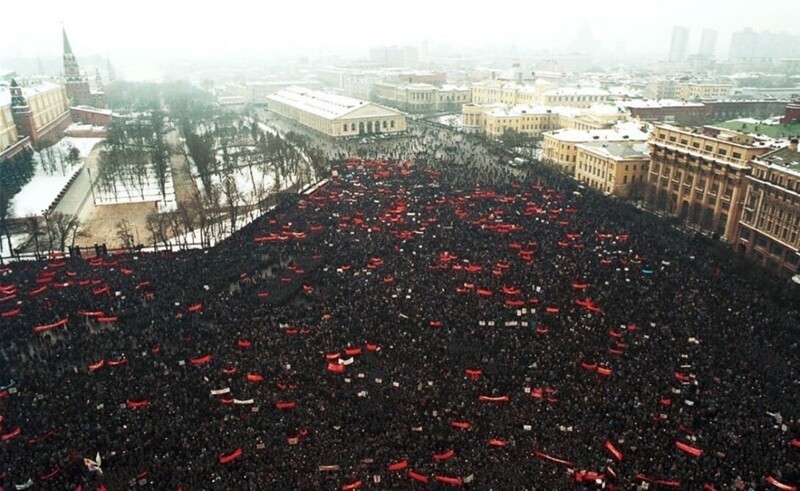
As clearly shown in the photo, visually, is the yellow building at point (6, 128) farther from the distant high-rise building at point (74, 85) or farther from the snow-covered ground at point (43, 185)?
the distant high-rise building at point (74, 85)

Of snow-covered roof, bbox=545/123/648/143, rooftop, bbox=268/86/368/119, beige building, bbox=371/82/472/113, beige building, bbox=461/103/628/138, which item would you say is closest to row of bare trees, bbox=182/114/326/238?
rooftop, bbox=268/86/368/119

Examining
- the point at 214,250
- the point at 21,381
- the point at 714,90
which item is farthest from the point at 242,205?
the point at 714,90

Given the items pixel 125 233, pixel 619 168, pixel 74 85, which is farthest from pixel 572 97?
pixel 74 85

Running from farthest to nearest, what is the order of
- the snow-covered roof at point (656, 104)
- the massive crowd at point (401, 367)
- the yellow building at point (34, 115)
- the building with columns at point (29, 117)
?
1. the snow-covered roof at point (656, 104)
2. the yellow building at point (34, 115)
3. the building with columns at point (29, 117)
4. the massive crowd at point (401, 367)

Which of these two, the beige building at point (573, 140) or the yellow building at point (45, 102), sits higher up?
the yellow building at point (45, 102)

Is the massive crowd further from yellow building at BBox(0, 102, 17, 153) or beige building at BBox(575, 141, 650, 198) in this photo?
yellow building at BBox(0, 102, 17, 153)

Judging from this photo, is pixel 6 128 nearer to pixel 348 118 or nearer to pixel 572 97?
pixel 348 118

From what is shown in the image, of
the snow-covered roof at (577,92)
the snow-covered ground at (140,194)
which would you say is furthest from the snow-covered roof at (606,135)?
the snow-covered ground at (140,194)
